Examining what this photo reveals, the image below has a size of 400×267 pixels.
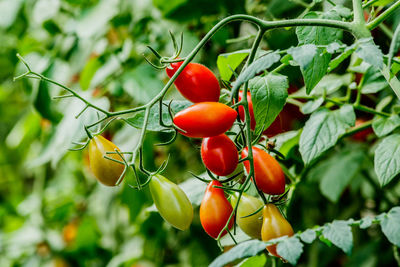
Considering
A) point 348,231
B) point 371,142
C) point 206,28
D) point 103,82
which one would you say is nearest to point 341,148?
point 371,142

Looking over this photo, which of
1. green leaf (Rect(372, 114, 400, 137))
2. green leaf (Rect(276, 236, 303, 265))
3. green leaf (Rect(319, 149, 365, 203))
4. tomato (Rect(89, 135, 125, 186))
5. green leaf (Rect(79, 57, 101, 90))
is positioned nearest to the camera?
green leaf (Rect(276, 236, 303, 265))

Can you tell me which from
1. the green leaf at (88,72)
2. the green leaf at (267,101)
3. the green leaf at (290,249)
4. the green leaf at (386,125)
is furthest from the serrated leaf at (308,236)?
the green leaf at (88,72)

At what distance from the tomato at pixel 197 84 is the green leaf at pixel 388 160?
183 millimetres

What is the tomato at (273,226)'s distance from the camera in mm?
417

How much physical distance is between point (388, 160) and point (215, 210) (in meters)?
0.19

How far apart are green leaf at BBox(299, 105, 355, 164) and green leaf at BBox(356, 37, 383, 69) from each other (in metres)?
0.17

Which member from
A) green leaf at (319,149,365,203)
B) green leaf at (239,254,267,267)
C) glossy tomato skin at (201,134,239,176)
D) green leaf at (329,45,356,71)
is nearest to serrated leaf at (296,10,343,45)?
green leaf at (329,45,356,71)

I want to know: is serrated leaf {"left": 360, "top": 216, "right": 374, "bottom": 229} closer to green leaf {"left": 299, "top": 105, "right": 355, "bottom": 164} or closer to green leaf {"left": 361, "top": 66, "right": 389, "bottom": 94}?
green leaf {"left": 299, "top": 105, "right": 355, "bottom": 164}

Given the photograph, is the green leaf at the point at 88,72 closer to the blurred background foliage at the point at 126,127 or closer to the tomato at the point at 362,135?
the blurred background foliage at the point at 126,127

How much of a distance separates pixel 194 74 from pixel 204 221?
139mm

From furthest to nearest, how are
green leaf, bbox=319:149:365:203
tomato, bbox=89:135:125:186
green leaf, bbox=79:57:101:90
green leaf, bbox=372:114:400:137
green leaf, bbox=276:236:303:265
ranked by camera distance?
green leaf, bbox=79:57:101:90 → green leaf, bbox=319:149:365:203 → green leaf, bbox=372:114:400:137 → tomato, bbox=89:135:125:186 → green leaf, bbox=276:236:303:265

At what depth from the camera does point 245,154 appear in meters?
0.44

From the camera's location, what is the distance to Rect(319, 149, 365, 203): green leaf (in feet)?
2.68

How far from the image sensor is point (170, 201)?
1.45ft
